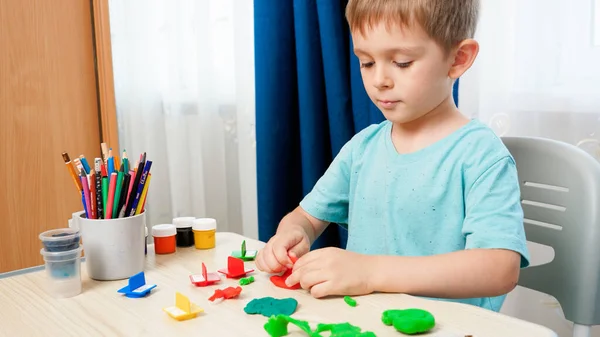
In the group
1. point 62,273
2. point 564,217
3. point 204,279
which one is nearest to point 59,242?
point 62,273

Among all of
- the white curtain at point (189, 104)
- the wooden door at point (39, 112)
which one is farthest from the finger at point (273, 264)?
the wooden door at point (39, 112)

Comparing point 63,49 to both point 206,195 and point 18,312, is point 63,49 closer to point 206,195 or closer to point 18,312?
point 206,195

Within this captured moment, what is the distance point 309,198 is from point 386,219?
0.14 metres

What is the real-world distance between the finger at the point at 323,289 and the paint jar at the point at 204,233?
27 cm

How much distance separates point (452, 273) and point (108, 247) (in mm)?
429

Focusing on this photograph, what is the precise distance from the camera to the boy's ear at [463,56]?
837 millimetres

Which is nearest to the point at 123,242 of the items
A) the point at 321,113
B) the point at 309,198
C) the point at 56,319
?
the point at 56,319

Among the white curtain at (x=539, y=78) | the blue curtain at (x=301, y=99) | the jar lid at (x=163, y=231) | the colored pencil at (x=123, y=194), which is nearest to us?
the colored pencil at (x=123, y=194)

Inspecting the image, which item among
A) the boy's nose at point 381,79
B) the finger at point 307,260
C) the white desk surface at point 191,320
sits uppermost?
the boy's nose at point 381,79

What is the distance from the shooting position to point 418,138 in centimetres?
89

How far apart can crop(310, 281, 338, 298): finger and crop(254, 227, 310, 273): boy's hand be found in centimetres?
10

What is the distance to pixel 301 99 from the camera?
1460 mm

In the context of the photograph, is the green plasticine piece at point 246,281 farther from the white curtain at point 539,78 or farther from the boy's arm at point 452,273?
the white curtain at point 539,78

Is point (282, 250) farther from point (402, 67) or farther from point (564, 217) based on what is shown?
point (564, 217)
